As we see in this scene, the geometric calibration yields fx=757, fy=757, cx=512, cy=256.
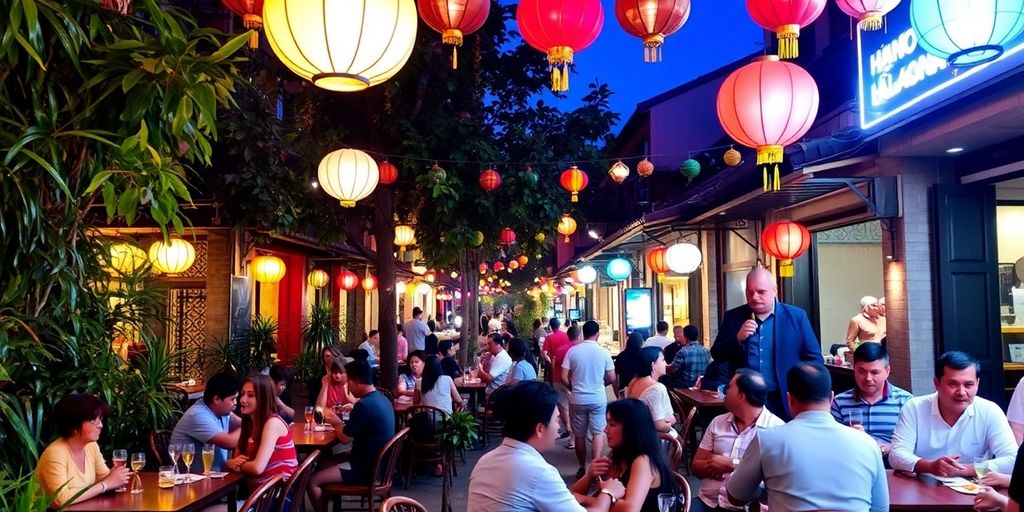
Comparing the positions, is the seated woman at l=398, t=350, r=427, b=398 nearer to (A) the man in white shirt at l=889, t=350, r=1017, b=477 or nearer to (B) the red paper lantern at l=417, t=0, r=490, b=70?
(B) the red paper lantern at l=417, t=0, r=490, b=70

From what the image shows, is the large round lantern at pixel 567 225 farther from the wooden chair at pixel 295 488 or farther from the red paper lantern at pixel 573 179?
the wooden chair at pixel 295 488

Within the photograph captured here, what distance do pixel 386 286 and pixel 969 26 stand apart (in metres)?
→ 8.24

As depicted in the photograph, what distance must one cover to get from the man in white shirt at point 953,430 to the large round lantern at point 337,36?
3.68m

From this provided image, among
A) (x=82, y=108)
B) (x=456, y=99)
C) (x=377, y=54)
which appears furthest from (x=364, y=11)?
(x=456, y=99)

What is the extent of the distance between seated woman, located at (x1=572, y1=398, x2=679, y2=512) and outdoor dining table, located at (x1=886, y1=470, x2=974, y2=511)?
1.17m

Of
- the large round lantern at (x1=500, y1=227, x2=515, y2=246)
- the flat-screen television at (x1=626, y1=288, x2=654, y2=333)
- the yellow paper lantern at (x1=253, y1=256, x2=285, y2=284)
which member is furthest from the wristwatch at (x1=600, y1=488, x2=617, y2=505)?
the flat-screen television at (x1=626, y1=288, x2=654, y2=333)

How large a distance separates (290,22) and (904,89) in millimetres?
6586

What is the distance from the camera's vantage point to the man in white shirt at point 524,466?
11.2 ft

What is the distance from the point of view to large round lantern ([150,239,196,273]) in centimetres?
1027

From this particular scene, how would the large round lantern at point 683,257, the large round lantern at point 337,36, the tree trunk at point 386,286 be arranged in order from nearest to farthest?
the large round lantern at point 337,36
the tree trunk at point 386,286
the large round lantern at point 683,257

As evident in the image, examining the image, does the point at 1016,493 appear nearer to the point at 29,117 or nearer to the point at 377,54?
the point at 377,54

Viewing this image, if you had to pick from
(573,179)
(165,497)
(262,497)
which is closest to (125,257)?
(165,497)

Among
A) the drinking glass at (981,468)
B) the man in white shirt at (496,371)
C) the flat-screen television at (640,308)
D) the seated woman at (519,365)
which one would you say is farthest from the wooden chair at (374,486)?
the flat-screen television at (640,308)

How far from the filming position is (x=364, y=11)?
3.81 m
